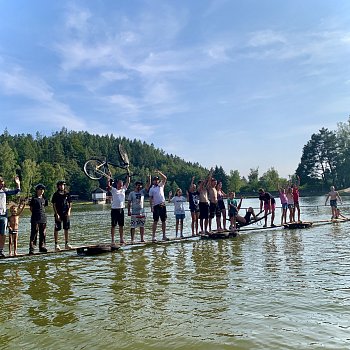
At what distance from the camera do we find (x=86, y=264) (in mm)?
11297

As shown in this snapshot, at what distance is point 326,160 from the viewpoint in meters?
115

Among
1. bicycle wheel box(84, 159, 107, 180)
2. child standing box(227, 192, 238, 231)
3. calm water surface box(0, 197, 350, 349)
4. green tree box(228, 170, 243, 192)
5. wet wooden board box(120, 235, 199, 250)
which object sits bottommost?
calm water surface box(0, 197, 350, 349)

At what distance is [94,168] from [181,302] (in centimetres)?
1339

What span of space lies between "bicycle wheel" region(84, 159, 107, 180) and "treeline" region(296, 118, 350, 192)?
98.8m

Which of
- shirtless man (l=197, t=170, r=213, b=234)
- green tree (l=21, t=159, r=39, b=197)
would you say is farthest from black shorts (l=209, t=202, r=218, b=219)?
green tree (l=21, t=159, r=39, b=197)

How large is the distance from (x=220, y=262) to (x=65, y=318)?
534 centimetres

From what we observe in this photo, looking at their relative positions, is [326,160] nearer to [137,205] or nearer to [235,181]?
[235,181]

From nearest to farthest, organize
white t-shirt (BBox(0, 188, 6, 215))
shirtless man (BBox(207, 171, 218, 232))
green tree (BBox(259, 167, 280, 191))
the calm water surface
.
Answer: the calm water surface → white t-shirt (BBox(0, 188, 6, 215)) → shirtless man (BBox(207, 171, 218, 232)) → green tree (BBox(259, 167, 280, 191))

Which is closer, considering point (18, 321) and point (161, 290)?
point (18, 321)

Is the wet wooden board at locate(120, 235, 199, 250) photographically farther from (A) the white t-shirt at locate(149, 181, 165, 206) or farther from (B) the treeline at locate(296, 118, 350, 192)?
(B) the treeline at locate(296, 118, 350, 192)

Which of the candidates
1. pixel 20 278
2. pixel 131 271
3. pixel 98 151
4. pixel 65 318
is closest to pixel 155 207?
pixel 131 271

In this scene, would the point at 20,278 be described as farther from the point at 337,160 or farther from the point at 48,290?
the point at 337,160

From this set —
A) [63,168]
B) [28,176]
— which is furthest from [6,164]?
[63,168]

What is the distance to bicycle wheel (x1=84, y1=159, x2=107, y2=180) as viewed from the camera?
19.1m
